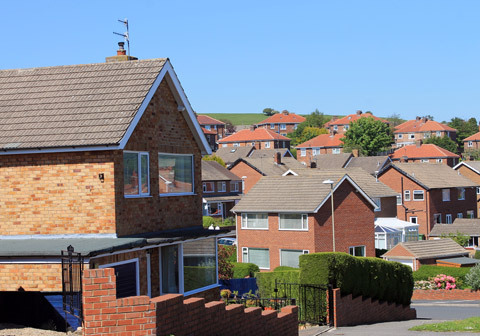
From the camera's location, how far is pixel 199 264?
20.7m

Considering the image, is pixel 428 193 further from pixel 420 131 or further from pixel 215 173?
pixel 420 131

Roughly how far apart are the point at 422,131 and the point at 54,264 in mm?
151997

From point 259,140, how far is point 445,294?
101 metres

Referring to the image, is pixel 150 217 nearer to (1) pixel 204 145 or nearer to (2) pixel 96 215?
(2) pixel 96 215

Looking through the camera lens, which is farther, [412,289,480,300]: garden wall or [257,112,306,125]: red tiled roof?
[257,112,306,125]: red tiled roof

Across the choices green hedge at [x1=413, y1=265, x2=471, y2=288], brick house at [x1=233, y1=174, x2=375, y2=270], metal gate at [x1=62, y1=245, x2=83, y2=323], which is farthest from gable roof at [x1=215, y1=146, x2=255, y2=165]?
metal gate at [x1=62, y1=245, x2=83, y2=323]

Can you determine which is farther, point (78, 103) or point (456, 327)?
point (456, 327)

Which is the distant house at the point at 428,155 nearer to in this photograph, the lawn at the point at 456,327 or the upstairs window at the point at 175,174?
the lawn at the point at 456,327

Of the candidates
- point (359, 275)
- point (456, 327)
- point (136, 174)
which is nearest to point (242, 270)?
point (359, 275)

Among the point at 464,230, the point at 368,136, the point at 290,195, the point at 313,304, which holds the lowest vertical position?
the point at 464,230

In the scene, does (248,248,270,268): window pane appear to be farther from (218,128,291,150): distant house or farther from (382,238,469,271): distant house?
(218,128,291,150): distant house

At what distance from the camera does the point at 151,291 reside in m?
18.4

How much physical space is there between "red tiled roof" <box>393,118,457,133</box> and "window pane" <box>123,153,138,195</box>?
5750 inches

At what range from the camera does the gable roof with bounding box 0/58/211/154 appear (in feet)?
56.9
